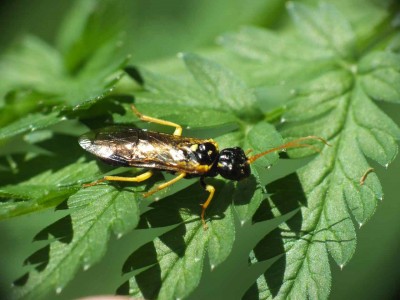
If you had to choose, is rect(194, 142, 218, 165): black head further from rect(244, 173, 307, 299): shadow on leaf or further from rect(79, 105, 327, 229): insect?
rect(244, 173, 307, 299): shadow on leaf

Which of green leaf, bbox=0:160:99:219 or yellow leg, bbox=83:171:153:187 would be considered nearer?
green leaf, bbox=0:160:99:219

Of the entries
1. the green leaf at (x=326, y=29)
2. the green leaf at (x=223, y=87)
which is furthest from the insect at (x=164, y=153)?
the green leaf at (x=326, y=29)

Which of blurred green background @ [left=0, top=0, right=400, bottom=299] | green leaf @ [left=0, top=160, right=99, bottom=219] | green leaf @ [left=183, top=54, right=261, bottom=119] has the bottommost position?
blurred green background @ [left=0, top=0, right=400, bottom=299]

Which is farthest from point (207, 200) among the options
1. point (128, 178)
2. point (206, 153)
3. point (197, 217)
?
point (128, 178)

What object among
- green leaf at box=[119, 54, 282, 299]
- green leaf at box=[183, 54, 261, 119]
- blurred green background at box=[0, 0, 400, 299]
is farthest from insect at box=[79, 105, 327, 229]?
blurred green background at box=[0, 0, 400, 299]

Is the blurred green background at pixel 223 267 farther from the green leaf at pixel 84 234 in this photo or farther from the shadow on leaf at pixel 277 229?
the shadow on leaf at pixel 277 229

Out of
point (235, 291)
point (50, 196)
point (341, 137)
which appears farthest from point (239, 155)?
point (235, 291)
